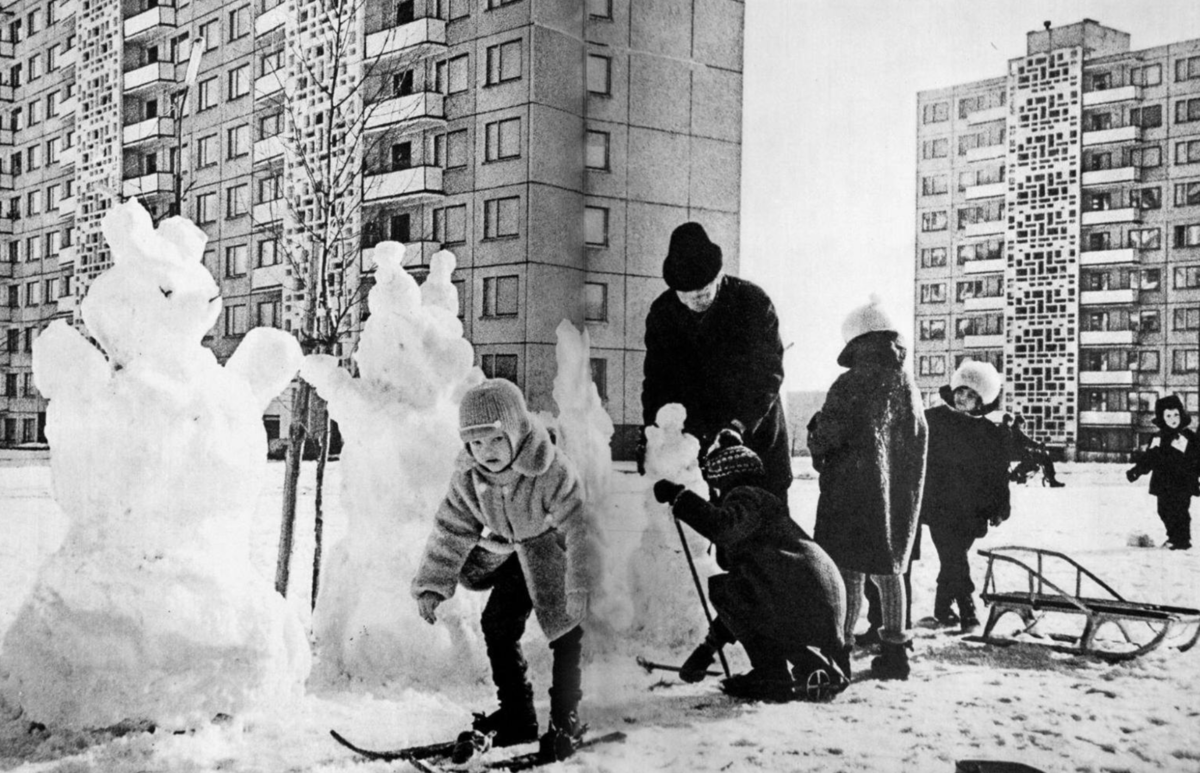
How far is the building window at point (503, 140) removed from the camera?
3250 mm

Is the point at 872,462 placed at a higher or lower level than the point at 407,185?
lower

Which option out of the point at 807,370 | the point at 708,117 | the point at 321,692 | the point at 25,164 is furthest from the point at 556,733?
the point at 25,164

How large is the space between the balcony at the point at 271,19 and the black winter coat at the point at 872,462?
5.99 feet

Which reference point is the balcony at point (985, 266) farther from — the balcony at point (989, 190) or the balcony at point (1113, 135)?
the balcony at point (1113, 135)

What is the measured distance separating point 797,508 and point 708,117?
1164 mm

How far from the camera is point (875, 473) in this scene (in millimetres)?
2992

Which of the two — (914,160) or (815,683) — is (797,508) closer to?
(815,683)

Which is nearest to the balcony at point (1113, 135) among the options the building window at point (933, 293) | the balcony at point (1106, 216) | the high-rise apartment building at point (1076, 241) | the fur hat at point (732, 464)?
the high-rise apartment building at point (1076, 241)

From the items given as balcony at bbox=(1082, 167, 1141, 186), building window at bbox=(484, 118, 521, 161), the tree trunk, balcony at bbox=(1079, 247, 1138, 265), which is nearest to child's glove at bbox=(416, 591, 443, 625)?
the tree trunk

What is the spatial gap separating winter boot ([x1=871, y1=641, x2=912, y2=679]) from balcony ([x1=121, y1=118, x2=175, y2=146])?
7.81 feet

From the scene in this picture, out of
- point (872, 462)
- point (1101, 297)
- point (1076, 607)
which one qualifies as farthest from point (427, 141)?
point (1076, 607)

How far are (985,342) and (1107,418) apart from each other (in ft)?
1.13

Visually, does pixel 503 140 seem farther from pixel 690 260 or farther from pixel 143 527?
pixel 143 527

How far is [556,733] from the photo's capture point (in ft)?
9.70
